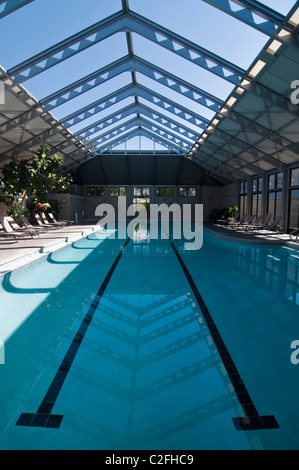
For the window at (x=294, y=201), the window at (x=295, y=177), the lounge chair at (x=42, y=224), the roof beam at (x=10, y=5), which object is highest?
the roof beam at (x=10, y=5)

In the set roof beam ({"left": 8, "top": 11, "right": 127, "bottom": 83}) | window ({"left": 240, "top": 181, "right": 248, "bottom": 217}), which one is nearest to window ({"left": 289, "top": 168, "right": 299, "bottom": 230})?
window ({"left": 240, "top": 181, "right": 248, "bottom": 217})

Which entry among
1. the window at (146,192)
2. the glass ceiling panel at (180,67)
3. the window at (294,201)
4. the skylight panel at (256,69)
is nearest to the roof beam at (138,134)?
the window at (146,192)

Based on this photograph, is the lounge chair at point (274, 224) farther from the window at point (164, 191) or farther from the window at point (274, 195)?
the window at point (164, 191)

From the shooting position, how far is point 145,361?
11.1ft

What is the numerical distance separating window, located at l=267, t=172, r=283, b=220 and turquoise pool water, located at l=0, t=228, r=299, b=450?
998cm

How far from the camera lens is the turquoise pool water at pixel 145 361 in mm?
2281

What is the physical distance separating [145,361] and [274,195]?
15113 millimetres

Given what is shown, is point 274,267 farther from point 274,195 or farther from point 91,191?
point 91,191

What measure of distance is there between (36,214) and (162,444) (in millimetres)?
15137

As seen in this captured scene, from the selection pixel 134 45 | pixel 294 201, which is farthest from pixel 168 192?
pixel 134 45

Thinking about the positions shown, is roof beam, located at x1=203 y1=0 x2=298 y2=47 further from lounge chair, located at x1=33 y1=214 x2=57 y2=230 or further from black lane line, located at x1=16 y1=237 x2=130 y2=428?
lounge chair, located at x1=33 y1=214 x2=57 y2=230

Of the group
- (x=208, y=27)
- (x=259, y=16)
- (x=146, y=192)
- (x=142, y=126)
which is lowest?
(x=146, y=192)

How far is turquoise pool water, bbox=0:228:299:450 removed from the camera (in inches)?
89.8

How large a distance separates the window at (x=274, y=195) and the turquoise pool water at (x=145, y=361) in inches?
393
